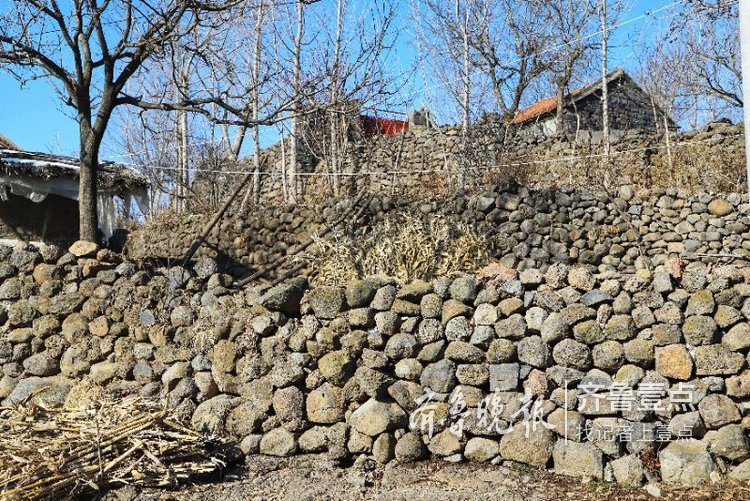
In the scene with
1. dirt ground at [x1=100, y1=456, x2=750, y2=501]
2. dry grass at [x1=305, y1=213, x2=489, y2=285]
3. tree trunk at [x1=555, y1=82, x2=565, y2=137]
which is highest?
tree trunk at [x1=555, y1=82, x2=565, y2=137]

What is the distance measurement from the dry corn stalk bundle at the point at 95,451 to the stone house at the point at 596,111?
15.6 m

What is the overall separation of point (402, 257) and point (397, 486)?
9.27 feet

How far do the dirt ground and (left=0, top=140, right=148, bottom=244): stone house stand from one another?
7399mm

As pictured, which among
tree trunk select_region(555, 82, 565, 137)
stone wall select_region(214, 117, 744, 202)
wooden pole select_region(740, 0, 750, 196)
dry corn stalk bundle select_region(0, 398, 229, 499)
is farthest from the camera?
tree trunk select_region(555, 82, 565, 137)

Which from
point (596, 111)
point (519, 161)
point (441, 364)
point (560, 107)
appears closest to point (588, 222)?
point (519, 161)

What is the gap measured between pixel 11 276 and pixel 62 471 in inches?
101

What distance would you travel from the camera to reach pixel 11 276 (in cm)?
589

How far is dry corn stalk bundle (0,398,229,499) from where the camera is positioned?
3904 mm

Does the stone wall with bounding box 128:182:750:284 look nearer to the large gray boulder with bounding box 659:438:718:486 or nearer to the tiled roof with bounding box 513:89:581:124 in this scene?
the large gray boulder with bounding box 659:438:718:486

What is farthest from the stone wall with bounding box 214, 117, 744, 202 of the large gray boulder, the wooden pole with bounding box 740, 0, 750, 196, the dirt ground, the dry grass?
the wooden pole with bounding box 740, 0, 750, 196

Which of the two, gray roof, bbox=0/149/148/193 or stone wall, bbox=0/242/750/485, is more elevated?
gray roof, bbox=0/149/148/193

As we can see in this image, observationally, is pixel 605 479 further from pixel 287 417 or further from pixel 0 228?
pixel 0 228

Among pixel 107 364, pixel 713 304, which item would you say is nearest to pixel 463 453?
pixel 713 304

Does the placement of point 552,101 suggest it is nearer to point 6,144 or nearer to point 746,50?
point 6,144
